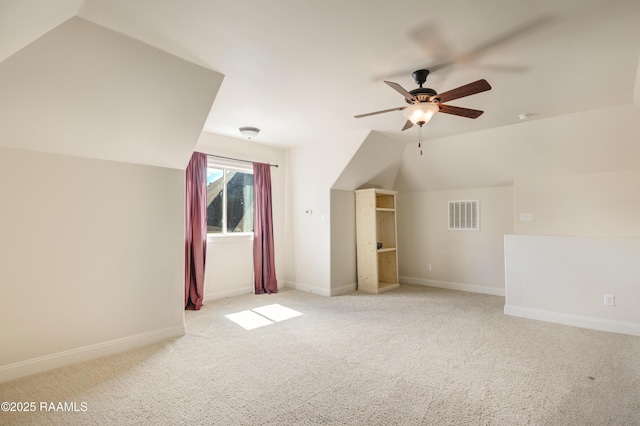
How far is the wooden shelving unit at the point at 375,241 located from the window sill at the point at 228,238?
2.03m

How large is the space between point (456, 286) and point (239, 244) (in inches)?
162

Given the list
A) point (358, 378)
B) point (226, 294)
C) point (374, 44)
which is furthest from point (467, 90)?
point (226, 294)

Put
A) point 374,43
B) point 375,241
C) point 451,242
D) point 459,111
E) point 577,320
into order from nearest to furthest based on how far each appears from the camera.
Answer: point 374,43 < point 459,111 < point 577,320 < point 375,241 < point 451,242

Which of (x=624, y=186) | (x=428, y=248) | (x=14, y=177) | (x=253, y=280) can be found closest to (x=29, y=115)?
(x=14, y=177)

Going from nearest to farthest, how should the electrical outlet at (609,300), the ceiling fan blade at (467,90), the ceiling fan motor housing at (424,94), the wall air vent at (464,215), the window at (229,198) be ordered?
the ceiling fan blade at (467,90) → the ceiling fan motor housing at (424,94) → the electrical outlet at (609,300) → the window at (229,198) → the wall air vent at (464,215)

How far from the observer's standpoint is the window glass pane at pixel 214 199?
16.7 ft

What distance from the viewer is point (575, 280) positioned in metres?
3.81

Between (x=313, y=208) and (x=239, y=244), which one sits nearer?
(x=239, y=244)

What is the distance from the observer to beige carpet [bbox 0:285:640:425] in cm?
205

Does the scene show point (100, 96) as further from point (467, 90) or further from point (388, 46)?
point (467, 90)

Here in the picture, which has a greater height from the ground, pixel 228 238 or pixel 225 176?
pixel 225 176

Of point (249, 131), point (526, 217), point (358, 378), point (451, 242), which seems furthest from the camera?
point (451, 242)

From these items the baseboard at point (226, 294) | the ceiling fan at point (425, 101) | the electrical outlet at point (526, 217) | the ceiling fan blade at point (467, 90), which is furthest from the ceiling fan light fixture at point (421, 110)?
the baseboard at point (226, 294)

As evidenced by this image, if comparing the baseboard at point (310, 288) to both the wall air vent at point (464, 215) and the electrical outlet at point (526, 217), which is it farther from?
the electrical outlet at point (526, 217)
